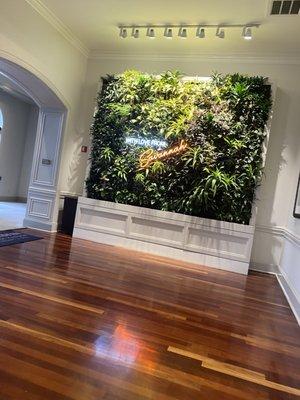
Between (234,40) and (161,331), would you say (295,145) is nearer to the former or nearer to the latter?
(234,40)

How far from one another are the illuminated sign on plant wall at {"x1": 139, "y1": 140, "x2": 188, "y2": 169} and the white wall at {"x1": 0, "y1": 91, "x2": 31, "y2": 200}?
6511 mm

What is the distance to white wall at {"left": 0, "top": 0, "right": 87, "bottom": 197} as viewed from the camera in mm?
4492

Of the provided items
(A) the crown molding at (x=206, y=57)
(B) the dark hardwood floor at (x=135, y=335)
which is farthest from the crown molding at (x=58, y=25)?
(B) the dark hardwood floor at (x=135, y=335)

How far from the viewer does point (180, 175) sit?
18.4 ft

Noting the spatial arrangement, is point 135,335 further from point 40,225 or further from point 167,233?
point 40,225

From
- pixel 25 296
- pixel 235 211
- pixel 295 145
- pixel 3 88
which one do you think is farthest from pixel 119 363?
pixel 3 88

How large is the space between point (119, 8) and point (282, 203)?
4.02 metres

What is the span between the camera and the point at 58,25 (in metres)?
5.43

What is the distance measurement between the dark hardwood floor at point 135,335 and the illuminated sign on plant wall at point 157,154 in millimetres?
2007

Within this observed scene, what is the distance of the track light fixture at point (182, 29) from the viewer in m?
4.83

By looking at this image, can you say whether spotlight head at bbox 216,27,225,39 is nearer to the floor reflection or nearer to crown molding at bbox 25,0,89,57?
crown molding at bbox 25,0,89,57

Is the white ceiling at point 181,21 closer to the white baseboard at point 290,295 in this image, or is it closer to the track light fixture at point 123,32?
the track light fixture at point 123,32

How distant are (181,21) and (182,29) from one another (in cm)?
14

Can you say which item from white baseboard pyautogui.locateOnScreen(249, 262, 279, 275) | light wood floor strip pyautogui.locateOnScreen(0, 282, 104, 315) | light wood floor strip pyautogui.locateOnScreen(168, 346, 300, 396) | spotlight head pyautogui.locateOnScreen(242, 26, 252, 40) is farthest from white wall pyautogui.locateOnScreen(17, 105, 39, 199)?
light wood floor strip pyautogui.locateOnScreen(168, 346, 300, 396)
